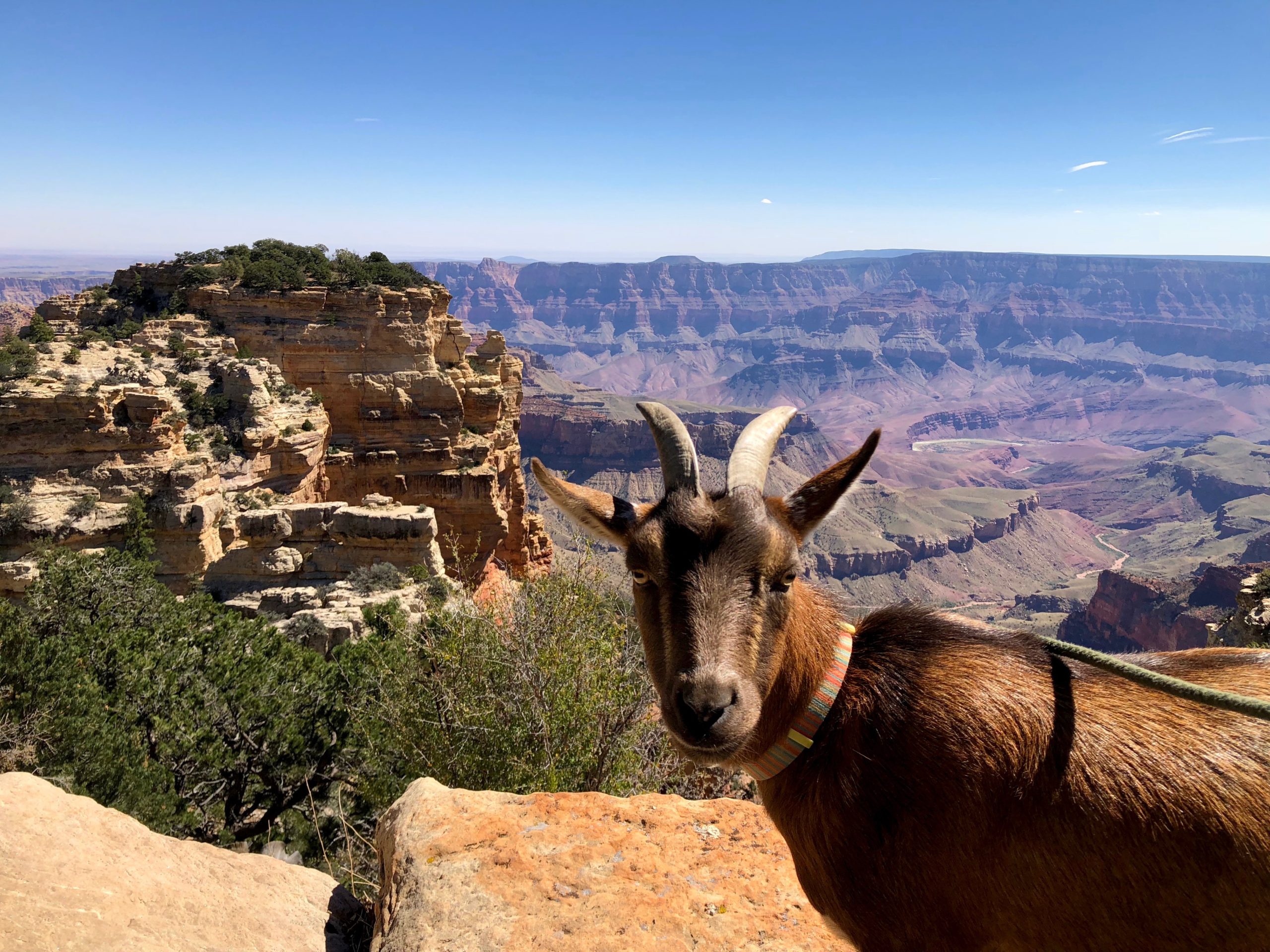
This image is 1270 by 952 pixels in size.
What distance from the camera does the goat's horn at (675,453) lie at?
3.27m

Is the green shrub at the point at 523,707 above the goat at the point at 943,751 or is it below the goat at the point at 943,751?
below

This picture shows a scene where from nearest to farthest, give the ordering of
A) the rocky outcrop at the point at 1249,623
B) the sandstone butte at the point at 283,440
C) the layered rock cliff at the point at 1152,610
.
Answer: the rocky outcrop at the point at 1249,623, the sandstone butte at the point at 283,440, the layered rock cliff at the point at 1152,610

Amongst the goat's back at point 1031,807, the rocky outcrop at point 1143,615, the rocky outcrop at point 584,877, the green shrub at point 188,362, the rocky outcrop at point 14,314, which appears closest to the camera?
the goat's back at point 1031,807

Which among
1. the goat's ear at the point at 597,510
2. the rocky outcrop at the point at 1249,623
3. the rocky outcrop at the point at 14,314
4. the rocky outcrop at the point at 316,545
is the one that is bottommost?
the rocky outcrop at the point at 316,545

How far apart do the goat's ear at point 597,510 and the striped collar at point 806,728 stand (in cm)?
115

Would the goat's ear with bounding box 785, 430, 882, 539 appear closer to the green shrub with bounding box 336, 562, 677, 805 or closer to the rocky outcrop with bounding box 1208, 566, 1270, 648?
the green shrub with bounding box 336, 562, 677, 805

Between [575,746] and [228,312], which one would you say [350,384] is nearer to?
[228,312]

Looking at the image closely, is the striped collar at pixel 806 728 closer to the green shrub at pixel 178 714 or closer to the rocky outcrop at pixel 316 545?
the green shrub at pixel 178 714

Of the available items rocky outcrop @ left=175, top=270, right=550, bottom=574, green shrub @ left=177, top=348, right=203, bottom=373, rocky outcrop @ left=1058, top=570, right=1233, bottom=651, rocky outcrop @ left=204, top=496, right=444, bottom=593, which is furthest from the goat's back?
rocky outcrop @ left=1058, top=570, right=1233, bottom=651

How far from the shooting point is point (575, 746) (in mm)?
9328

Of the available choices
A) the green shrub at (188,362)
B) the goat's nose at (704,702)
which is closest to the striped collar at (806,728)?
the goat's nose at (704,702)

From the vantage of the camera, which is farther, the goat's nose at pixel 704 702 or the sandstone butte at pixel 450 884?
the sandstone butte at pixel 450 884

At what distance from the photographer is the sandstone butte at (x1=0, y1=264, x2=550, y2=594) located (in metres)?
23.8

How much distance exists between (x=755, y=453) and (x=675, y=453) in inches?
15.7
